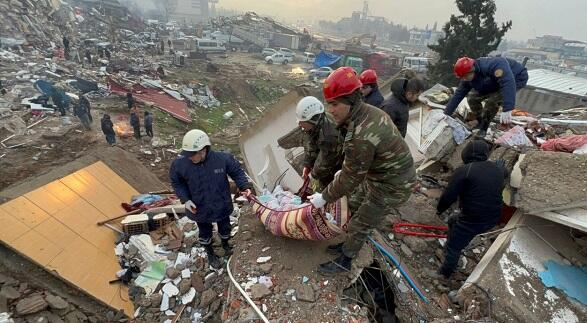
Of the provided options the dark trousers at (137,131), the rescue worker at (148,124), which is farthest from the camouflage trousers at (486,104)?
the dark trousers at (137,131)

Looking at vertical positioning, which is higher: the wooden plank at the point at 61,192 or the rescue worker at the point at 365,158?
the rescue worker at the point at 365,158

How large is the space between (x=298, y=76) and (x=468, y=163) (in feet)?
83.7

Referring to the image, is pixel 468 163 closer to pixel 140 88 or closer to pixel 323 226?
pixel 323 226

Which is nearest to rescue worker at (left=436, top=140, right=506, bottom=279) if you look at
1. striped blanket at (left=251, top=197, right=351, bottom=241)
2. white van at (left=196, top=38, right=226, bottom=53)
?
striped blanket at (left=251, top=197, right=351, bottom=241)

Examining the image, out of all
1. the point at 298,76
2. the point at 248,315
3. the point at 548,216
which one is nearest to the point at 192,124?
the point at 248,315

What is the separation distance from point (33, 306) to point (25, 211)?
138 cm

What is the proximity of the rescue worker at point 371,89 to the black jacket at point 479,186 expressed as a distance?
4.78 feet

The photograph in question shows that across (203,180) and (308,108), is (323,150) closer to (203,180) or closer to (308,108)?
(308,108)

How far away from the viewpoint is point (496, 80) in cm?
435

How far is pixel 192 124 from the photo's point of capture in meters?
13.4

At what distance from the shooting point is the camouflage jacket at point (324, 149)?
3.29 m

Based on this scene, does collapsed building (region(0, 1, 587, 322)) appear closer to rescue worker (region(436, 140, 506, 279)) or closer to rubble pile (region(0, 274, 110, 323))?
rubble pile (region(0, 274, 110, 323))

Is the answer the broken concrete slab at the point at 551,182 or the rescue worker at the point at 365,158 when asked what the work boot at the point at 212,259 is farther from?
the broken concrete slab at the point at 551,182

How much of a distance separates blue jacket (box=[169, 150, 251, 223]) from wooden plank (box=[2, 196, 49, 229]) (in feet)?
6.90
